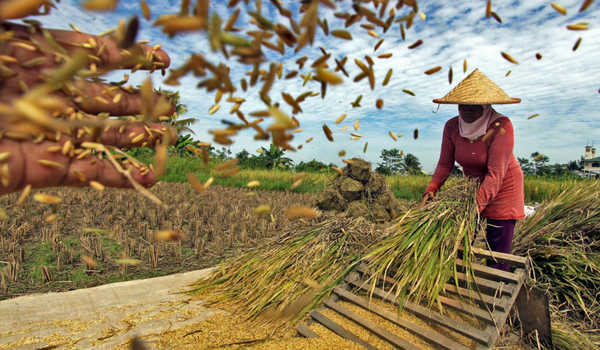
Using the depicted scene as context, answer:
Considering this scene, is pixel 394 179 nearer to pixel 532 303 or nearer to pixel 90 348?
pixel 532 303

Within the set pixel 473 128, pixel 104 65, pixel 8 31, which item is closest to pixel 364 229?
pixel 473 128

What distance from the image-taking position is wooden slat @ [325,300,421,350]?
172cm

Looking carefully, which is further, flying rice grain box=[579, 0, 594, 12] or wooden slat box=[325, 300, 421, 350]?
wooden slat box=[325, 300, 421, 350]

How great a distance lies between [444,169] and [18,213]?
4.88 m

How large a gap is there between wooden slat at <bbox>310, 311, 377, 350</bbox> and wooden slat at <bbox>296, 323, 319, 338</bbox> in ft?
0.31

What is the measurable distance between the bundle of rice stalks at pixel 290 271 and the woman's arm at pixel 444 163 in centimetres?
58

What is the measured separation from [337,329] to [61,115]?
1631mm

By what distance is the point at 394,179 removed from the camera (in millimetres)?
9562

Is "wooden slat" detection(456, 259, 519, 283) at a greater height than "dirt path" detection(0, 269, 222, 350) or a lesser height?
greater

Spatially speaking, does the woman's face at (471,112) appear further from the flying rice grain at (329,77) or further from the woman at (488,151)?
the flying rice grain at (329,77)

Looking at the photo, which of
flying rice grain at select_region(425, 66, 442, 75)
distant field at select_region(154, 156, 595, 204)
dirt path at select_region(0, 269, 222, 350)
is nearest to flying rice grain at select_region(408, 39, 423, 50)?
flying rice grain at select_region(425, 66, 442, 75)

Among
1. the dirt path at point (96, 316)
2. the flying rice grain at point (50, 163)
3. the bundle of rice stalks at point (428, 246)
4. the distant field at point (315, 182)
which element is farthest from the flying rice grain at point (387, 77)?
the distant field at point (315, 182)

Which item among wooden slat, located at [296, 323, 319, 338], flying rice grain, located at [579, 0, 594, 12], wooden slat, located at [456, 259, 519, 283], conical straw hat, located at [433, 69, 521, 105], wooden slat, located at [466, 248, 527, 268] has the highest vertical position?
flying rice grain, located at [579, 0, 594, 12]

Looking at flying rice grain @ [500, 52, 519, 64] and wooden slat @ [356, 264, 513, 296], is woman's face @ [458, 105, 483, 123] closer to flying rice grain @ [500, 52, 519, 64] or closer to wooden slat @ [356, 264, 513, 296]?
flying rice grain @ [500, 52, 519, 64]
